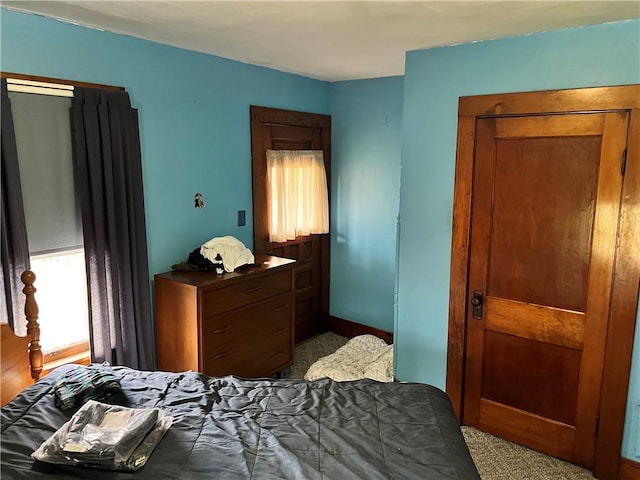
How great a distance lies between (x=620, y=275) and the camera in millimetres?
2369

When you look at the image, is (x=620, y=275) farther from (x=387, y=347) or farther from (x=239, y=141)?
(x=239, y=141)

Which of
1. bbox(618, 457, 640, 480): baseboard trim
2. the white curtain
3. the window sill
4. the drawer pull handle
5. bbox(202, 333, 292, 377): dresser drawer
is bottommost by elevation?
bbox(618, 457, 640, 480): baseboard trim

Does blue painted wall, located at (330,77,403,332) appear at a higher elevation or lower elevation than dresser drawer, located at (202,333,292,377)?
higher

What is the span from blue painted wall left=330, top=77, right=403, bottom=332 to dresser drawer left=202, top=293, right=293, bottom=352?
1115mm

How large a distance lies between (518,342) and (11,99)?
9.74ft

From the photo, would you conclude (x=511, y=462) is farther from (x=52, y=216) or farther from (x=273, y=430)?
(x=52, y=216)

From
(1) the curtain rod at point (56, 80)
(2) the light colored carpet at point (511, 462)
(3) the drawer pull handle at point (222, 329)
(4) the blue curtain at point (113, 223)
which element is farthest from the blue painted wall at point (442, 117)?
(1) the curtain rod at point (56, 80)

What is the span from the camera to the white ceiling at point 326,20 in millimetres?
2066

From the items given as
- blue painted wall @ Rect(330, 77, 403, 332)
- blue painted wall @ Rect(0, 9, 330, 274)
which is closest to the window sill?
blue painted wall @ Rect(0, 9, 330, 274)

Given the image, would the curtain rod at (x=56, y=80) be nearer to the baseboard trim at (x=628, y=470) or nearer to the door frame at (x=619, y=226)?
the door frame at (x=619, y=226)

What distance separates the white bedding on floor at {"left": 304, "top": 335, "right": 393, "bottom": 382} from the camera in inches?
134

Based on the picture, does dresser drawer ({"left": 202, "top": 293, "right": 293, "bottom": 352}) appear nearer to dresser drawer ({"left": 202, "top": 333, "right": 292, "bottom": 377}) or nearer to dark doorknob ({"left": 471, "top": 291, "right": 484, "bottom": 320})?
dresser drawer ({"left": 202, "top": 333, "right": 292, "bottom": 377})

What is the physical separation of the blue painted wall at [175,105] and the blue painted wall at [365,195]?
2.25 feet

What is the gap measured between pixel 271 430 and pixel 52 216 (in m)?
1.62
